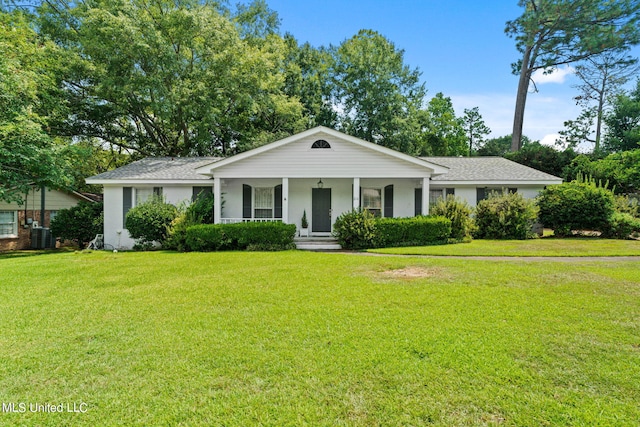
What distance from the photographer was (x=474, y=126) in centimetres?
4266

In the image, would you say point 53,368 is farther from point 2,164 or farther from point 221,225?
point 2,164

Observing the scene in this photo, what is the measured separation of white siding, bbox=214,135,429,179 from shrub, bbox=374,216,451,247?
7.37 feet

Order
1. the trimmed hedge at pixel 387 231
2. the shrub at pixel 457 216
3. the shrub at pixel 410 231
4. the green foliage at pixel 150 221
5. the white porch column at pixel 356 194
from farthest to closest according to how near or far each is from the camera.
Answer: the white porch column at pixel 356 194 → the shrub at pixel 457 216 → the green foliage at pixel 150 221 → the shrub at pixel 410 231 → the trimmed hedge at pixel 387 231

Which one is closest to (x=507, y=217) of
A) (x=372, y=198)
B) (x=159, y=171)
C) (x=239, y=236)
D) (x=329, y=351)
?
(x=372, y=198)

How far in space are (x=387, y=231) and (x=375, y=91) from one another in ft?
61.8

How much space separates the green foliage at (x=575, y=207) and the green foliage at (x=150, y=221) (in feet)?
56.3

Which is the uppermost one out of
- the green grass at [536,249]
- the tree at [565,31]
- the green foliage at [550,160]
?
the tree at [565,31]

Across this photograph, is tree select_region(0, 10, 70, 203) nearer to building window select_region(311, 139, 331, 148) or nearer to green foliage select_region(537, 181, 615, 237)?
building window select_region(311, 139, 331, 148)

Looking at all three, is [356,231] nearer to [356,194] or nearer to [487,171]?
[356,194]

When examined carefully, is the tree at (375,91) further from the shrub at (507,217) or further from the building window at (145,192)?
the building window at (145,192)

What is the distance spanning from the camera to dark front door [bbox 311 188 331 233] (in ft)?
51.4

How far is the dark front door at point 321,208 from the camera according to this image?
1567 centimetres

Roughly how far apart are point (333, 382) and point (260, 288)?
12.2ft

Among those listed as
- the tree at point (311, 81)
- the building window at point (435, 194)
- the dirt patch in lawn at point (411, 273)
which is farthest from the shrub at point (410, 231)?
the tree at point (311, 81)
